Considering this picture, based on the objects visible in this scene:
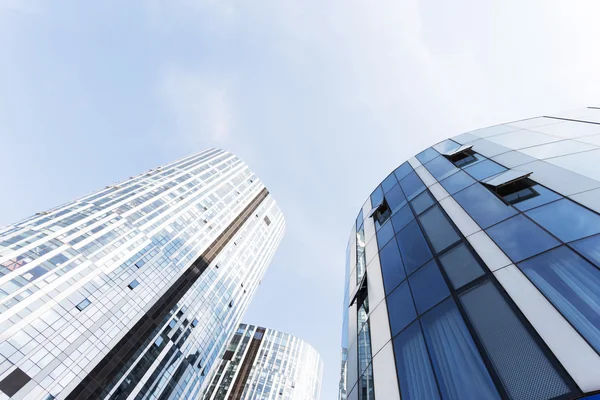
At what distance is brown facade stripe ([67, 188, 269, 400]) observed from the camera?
37094mm

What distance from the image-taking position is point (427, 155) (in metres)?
18.6

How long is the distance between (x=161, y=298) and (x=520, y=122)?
5857 centimetres

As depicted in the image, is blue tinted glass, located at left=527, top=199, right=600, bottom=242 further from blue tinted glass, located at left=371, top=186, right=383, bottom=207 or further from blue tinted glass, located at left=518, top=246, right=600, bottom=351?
blue tinted glass, located at left=371, top=186, right=383, bottom=207

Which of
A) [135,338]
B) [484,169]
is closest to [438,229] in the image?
[484,169]

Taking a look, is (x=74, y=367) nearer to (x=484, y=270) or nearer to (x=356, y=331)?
(x=356, y=331)

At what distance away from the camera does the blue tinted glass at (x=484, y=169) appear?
39.4 feet

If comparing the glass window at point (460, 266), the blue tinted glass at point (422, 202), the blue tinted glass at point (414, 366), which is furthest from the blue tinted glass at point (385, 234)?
the blue tinted glass at point (414, 366)

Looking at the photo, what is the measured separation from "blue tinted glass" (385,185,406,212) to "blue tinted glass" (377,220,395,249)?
117 centimetres

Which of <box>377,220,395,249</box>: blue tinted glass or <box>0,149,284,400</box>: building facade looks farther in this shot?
<box>0,149,284,400</box>: building facade

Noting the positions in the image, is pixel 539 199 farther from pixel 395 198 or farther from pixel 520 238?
pixel 395 198

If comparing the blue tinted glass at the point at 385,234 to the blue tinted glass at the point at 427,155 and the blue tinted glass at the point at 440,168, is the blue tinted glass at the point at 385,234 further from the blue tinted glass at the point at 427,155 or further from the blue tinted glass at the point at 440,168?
the blue tinted glass at the point at 427,155

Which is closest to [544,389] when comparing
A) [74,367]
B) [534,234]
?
[534,234]

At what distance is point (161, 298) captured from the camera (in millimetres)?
53281

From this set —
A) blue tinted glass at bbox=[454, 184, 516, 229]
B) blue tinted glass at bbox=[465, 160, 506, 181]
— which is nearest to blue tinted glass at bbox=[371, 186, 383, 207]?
blue tinted glass at bbox=[465, 160, 506, 181]
